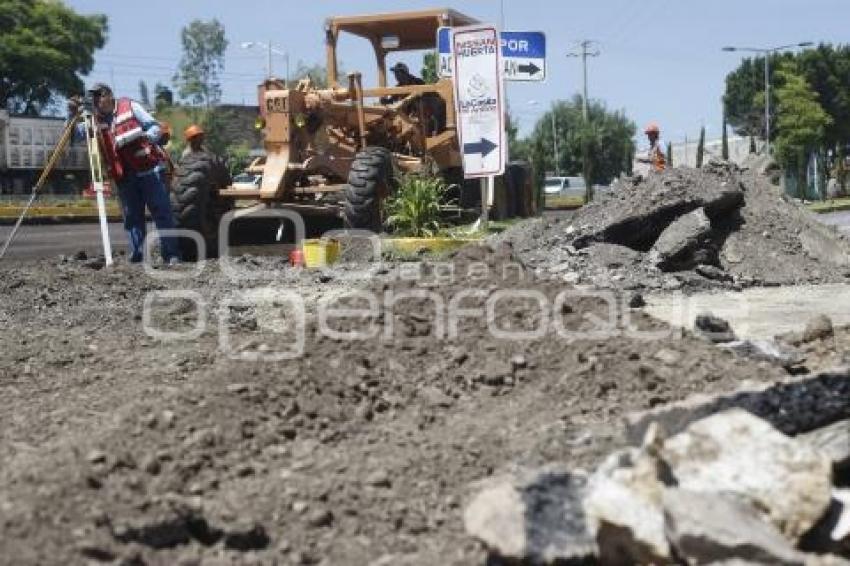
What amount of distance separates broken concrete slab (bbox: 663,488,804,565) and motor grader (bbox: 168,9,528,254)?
29.2 ft

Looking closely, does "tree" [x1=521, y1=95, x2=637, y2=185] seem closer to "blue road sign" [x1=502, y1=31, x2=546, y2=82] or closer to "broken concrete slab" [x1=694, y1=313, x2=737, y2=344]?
"blue road sign" [x1=502, y1=31, x2=546, y2=82]

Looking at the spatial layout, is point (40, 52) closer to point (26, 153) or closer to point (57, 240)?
point (26, 153)

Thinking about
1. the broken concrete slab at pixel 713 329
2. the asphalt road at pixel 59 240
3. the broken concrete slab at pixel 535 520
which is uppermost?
the asphalt road at pixel 59 240

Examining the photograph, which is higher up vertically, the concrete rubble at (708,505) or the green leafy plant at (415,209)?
the green leafy plant at (415,209)

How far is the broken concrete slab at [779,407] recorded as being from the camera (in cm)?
398

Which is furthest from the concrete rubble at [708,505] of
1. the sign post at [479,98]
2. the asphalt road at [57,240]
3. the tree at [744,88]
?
the tree at [744,88]

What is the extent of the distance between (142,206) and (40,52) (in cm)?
5615

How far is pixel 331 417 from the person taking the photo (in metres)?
4.72

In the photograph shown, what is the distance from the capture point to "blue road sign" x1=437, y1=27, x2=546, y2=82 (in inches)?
540

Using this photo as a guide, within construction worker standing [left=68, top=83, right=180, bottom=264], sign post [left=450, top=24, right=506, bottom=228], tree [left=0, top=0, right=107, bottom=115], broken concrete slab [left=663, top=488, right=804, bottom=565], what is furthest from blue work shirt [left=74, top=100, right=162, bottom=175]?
tree [left=0, top=0, right=107, bottom=115]

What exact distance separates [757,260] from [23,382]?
691 cm

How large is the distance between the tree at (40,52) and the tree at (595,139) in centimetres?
2903

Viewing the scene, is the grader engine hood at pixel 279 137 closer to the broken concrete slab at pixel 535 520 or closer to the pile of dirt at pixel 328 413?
the pile of dirt at pixel 328 413

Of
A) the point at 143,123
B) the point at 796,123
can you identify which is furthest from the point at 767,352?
the point at 796,123
